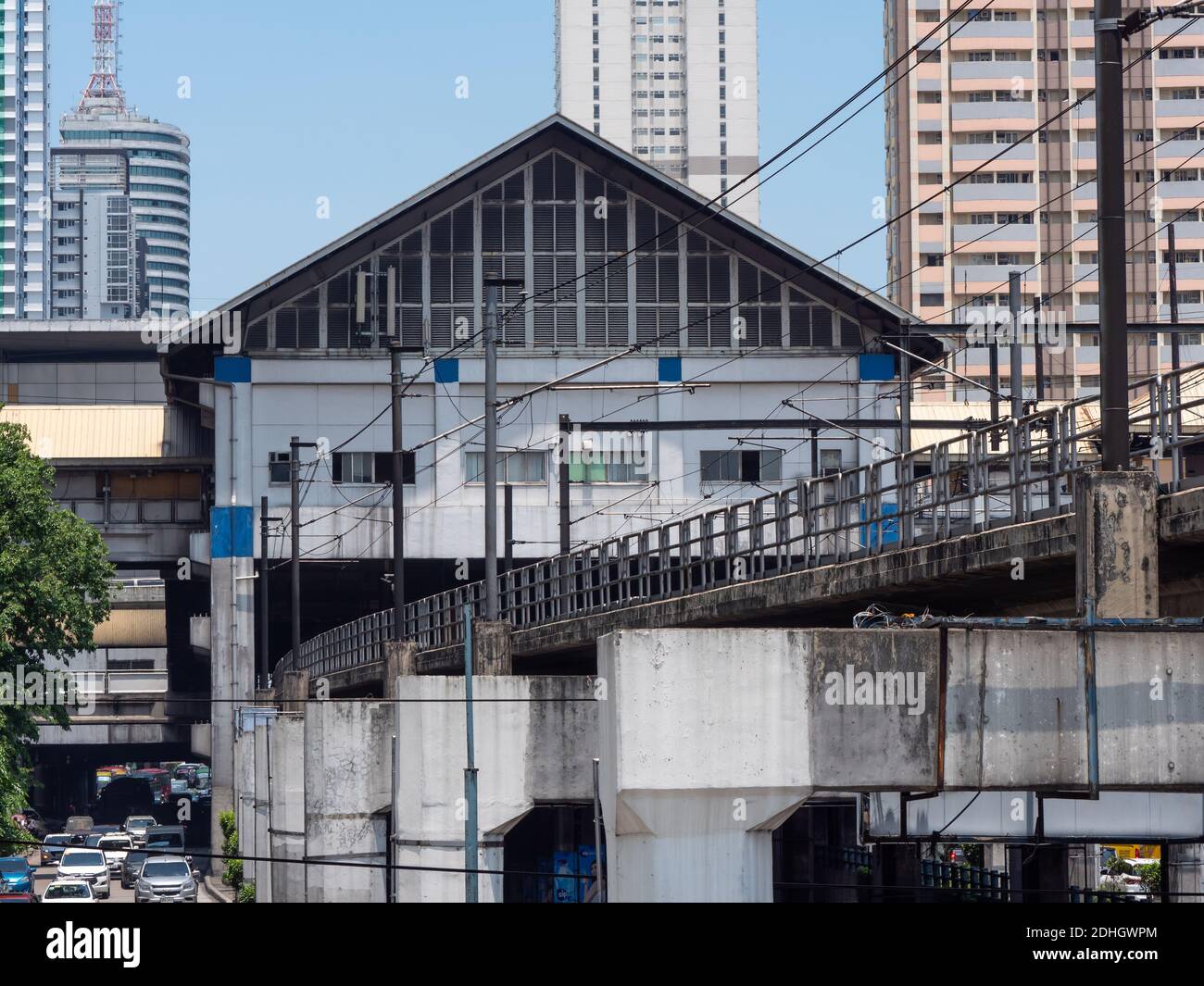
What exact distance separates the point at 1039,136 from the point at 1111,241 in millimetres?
107192

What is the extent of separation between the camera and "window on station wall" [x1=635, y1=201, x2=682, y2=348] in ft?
213

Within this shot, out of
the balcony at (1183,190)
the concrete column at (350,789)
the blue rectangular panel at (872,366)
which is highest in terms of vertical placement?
the balcony at (1183,190)

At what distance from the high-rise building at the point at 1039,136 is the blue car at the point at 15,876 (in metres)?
77.5

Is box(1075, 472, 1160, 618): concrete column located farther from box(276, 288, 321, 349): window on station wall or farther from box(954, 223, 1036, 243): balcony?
box(954, 223, 1036, 243): balcony

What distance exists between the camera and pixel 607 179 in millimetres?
64812

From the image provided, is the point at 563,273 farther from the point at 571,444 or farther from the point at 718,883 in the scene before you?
the point at 718,883

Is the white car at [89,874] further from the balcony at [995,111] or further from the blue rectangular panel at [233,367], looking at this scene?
the balcony at [995,111]

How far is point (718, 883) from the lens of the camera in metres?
18.5

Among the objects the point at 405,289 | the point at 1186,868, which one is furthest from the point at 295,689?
the point at 1186,868

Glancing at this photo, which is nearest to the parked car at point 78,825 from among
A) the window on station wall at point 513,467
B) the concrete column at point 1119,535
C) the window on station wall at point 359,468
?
the window on station wall at point 359,468

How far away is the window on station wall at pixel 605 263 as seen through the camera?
64875 mm
